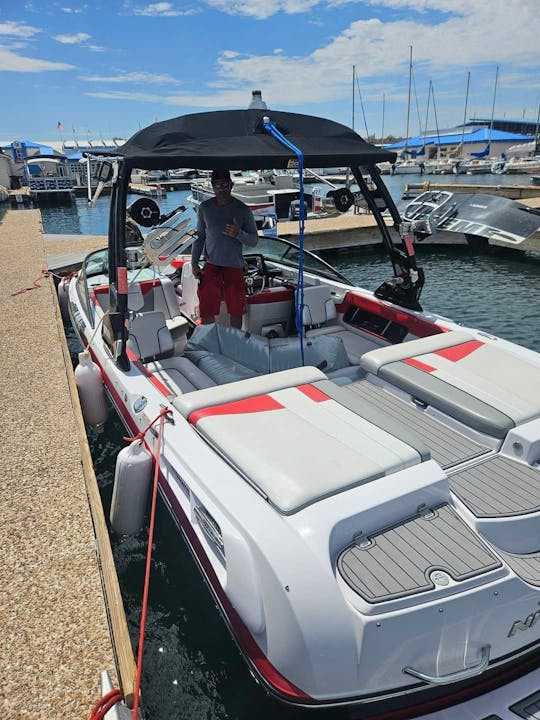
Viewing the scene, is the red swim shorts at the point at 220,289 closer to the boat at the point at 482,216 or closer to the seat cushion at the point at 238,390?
the seat cushion at the point at 238,390

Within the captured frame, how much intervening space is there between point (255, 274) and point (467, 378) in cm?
352

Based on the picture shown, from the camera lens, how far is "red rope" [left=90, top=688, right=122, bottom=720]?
6.01ft

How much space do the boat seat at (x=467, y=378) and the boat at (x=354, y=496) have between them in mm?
12

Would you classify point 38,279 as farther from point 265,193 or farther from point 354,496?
point 265,193

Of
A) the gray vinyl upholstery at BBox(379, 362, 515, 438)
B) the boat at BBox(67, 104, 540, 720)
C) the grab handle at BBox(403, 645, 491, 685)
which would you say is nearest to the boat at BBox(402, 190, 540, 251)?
the boat at BBox(67, 104, 540, 720)

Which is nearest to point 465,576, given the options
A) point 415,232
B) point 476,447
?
point 476,447

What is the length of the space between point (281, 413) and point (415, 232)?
2805 mm

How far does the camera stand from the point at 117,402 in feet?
12.4

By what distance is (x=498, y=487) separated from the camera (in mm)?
2172

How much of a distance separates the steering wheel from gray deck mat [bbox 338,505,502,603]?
3918mm

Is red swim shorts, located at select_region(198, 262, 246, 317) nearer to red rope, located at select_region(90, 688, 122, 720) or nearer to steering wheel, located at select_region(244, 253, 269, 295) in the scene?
steering wheel, located at select_region(244, 253, 269, 295)

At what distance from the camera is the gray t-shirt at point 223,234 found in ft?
15.1

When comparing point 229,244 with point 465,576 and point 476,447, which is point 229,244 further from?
point 465,576

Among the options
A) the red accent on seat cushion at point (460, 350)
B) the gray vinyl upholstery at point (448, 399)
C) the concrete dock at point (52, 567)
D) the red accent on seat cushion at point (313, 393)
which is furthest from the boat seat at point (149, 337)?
the red accent on seat cushion at point (460, 350)
